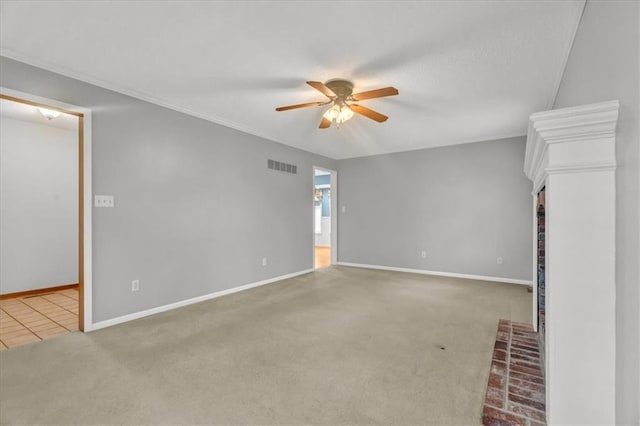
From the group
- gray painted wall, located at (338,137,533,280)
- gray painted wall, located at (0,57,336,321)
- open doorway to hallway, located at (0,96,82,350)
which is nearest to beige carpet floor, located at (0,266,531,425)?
gray painted wall, located at (0,57,336,321)

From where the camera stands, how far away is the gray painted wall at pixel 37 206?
4211 millimetres

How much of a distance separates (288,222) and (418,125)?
2665mm

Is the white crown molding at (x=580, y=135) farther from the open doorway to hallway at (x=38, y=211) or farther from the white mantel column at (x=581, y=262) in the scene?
the open doorway to hallway at (x=38, y=211)

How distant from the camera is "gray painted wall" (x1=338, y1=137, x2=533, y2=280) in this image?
488 centimetres

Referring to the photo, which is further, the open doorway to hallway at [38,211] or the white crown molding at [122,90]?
the open doorway to hallway at [38,211]

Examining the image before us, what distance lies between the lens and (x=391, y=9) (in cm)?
193

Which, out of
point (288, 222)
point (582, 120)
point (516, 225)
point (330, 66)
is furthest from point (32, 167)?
point (516, 225)

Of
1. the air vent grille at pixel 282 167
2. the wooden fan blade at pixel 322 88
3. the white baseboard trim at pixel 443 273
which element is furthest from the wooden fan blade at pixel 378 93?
the white baseboard trim at pixel 443 273

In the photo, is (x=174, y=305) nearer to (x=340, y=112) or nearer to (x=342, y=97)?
(x=340, y=112)

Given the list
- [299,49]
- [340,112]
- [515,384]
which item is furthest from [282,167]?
[515,384]

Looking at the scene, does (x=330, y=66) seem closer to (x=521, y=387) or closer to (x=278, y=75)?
(x=278, y=75)

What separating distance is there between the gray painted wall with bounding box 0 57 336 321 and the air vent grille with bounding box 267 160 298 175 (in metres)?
0.09

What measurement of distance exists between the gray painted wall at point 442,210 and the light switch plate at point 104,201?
4.47 m

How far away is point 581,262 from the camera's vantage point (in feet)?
3.74
